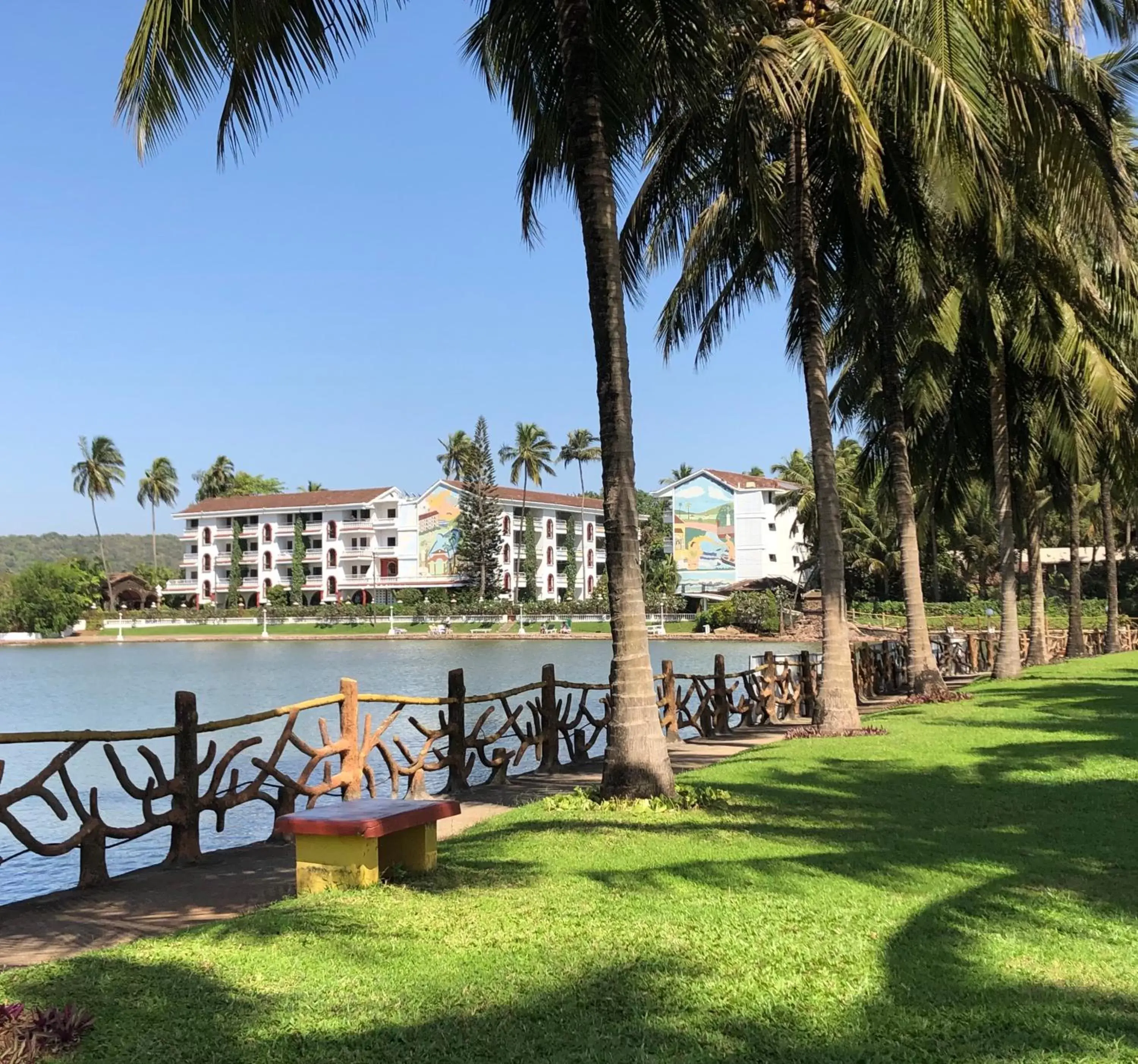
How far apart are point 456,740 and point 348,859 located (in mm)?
5477

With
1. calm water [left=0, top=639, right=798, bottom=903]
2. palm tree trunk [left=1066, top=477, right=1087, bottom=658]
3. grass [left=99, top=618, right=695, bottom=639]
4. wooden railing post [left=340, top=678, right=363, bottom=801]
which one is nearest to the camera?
wooden railing post [left=340, top=678, right=363, bottom=801]

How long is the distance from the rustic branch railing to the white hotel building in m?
67.6

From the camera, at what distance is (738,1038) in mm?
4031

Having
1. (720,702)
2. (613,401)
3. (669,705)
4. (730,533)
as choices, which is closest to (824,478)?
(669,705)

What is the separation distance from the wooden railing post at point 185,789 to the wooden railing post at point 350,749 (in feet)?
5.79

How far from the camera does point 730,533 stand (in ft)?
275

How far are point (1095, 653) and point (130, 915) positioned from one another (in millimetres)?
35356

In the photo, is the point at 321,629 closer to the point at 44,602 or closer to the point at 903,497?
the point at 44,602

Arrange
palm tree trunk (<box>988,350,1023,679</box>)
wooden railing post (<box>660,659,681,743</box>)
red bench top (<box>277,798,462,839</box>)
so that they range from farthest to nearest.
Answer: palm tree trunk (<box>988,350,1023,679</box>), wooden railing post (<box>660,659,681,743</box>), red bench top (<box>277,798,462,839</box>)

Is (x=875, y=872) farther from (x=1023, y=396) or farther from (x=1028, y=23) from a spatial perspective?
(x=1023, y=396)

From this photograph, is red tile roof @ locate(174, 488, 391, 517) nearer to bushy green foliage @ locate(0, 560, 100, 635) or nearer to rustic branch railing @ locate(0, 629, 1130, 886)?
bushy green foliage @ locate(0, 560, 100, 635)

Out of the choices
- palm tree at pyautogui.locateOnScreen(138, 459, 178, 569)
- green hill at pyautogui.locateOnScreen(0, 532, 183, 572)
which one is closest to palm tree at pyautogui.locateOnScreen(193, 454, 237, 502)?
palm tree at pyautogui.locateOnScreen(138, 459, 178, 569)

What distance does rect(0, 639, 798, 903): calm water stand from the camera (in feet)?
42.2

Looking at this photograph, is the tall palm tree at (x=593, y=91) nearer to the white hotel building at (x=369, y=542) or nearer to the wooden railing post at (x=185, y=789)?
the wooden railing post at (x=185, y=789)
